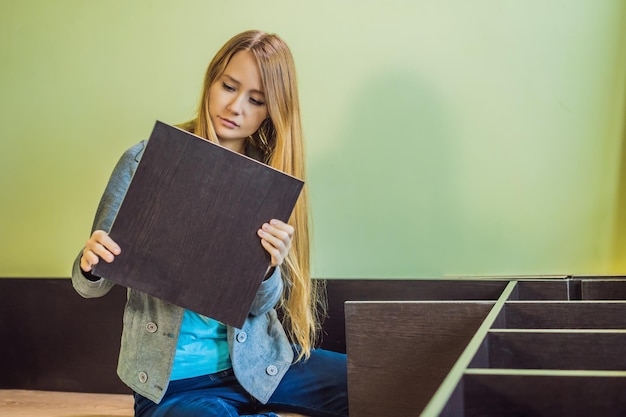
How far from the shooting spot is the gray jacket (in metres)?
1.45

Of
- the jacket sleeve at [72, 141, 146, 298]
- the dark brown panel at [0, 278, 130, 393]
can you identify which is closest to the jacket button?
the jacket sleeve at [72, 141, 146, 298]

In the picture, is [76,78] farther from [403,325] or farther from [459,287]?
[403,325]

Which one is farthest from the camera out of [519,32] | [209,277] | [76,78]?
[76,78]

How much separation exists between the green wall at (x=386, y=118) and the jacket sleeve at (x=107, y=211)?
75cm

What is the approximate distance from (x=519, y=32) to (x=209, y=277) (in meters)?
1.16

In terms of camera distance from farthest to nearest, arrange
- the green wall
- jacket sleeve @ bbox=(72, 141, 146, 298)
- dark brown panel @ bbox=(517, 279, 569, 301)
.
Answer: the green wall → dark brown panel @ bbox=(517, 279, 569, 301) → jacket sleeve @ bbox=(72, 141, 146, 298)

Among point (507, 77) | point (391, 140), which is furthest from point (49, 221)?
point (507, 77)

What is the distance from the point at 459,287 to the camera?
1.94 meters

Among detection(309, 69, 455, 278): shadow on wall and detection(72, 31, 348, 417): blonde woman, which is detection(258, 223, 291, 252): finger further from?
detection(309, 69, 455, 278): shadow on wall

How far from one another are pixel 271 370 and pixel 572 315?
566 mm

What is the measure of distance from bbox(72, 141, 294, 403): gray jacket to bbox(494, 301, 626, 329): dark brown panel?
45cm

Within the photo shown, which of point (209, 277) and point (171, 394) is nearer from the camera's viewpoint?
point (209, 277)

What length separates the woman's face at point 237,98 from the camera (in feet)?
5.12

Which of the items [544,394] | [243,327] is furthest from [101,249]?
[544,394]
